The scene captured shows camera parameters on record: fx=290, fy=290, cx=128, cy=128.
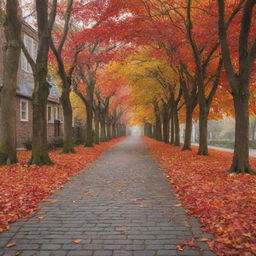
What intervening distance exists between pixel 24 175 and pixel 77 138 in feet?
68.7

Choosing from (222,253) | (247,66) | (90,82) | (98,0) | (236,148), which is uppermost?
(98,0)

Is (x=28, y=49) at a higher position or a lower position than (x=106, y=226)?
higher

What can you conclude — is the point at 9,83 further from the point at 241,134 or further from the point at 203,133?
the point at 203,133

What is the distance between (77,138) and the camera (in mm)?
30156

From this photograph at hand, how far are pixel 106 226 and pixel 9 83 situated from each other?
873cm

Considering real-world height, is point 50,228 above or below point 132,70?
below

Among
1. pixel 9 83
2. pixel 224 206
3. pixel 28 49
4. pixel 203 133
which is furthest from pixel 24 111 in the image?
pixel 224 206

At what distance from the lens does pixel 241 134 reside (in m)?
9.35

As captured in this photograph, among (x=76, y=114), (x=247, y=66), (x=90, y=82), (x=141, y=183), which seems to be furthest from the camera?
(x=76, y=114)

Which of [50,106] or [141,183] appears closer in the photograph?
[141,183]

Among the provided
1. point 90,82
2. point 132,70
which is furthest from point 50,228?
point 90,82

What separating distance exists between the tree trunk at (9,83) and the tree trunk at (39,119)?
961 mm

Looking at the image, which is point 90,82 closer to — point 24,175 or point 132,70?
point 132,70

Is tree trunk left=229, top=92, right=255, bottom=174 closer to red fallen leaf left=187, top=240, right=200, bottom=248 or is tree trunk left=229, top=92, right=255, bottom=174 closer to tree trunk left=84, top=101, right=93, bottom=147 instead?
red fallen leaf left=187, top=240, right=200, bottom=248
